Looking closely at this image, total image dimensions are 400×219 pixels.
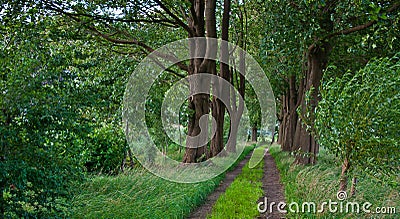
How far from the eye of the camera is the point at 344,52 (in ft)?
45.7

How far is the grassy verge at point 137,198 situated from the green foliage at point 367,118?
3.09 meters

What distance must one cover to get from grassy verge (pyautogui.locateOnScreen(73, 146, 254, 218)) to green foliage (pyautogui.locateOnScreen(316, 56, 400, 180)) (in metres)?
3.09

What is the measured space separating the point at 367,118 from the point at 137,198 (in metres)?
4.42

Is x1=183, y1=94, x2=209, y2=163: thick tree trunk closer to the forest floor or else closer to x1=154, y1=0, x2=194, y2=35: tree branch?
the forest floor

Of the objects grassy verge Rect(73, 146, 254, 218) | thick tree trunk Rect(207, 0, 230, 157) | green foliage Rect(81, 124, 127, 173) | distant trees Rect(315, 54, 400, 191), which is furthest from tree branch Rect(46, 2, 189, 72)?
distant trees Rect(315, 54, 400, 191)

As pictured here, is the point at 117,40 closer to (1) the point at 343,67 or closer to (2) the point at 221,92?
(2) the point at 221,92

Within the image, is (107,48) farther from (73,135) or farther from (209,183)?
(73,135)

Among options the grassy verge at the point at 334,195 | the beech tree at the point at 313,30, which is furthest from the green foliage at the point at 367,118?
the beech tree at the point at 313,30

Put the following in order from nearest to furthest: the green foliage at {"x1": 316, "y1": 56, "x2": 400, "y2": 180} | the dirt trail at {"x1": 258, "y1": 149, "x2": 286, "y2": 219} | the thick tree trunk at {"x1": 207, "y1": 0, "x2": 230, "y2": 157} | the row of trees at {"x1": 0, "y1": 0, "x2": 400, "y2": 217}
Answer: the row of trees at {"x1": 0, "y1": 0, "x2": 400, "y2": 217} < the green foliage at {"x1": 316, "y1": 56, "x2": 400, "y2": 180} < the dirt trail at {"x1": 258, "y1": 149, "x2": 286, "y2": 219} < the thick tree trunk at {"x1": 207, "y1": 0, "x2": 230, "y2": 157}

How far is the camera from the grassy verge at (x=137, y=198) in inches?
254

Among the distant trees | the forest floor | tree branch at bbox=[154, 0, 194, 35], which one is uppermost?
tree branch at bbox=[154, 0, 194, 35]

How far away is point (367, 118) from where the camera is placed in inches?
242

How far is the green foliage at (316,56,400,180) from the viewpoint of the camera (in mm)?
5945

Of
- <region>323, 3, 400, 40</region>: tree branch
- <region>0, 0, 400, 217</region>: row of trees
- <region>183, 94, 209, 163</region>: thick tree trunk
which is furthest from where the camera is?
<region>183, 94, 209, 163</region>: thick tree trunk
